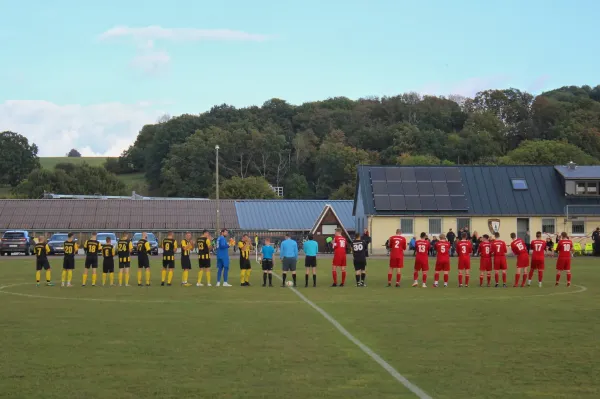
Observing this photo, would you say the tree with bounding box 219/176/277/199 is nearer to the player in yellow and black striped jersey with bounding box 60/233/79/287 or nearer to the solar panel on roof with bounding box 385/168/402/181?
the solar panel on roof with bounding box 385/168/402/181

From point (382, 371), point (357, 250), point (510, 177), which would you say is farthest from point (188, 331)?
point (510, 177)

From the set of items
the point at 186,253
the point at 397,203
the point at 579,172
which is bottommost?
the point at 186,253

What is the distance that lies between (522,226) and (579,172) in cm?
696

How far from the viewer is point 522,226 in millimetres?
68062

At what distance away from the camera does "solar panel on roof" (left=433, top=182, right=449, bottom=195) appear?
68625 millimetres

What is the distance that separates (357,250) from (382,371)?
19109 millimetres

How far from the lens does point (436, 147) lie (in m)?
131

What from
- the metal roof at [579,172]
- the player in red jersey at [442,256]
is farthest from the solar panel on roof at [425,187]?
the player in red jersey at [442,256]

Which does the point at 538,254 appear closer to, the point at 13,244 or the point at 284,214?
the point at 13,244

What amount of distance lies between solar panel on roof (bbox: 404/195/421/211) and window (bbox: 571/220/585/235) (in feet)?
39.6

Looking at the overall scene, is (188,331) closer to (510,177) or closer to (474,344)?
(474,344)

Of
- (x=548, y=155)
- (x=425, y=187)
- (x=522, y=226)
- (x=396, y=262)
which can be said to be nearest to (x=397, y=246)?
(x=396, y=262)

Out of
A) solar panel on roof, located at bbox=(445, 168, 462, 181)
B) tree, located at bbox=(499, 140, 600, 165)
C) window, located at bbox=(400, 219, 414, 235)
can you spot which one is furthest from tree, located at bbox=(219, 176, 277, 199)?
window, located at bbox=(400, 219, 414, 235)

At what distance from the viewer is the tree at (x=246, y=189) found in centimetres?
11562
